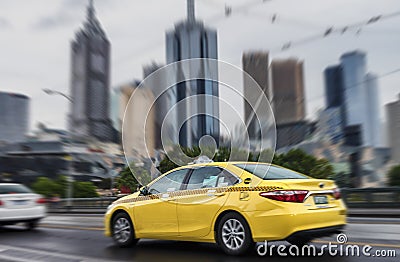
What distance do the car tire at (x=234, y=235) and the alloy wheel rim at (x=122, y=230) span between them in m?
2.10

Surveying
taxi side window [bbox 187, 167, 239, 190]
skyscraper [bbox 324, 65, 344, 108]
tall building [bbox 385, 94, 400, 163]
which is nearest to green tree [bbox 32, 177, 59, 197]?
skyscraper [bbox 324, 65, 344, 108]

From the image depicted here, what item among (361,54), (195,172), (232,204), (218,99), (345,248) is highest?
(361,54)

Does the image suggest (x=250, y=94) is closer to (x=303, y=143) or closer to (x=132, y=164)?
(x=132, y=164)

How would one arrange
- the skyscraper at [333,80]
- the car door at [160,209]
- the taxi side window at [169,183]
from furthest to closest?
the skyscraper at [333,80], the taxi side window at [169,183], the car door at [160,209]

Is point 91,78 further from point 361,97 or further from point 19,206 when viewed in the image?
point 361,97

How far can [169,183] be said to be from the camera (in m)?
8.20

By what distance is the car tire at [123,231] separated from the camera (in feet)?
28.3

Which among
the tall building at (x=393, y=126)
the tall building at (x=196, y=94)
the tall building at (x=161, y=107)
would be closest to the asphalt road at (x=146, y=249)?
the tall building at (x=161, y=107)

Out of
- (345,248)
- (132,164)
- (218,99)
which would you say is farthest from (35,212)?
(345,248)

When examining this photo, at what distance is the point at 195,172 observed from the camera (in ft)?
26.1

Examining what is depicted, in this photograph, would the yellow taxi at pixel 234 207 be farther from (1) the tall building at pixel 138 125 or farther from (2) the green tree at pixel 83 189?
(2) the green tree at pixel 83 189

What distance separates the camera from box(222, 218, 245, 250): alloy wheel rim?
6990 millimetres

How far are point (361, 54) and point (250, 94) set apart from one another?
67.0ft

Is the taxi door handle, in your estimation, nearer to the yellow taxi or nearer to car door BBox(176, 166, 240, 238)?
the yellow taxi
